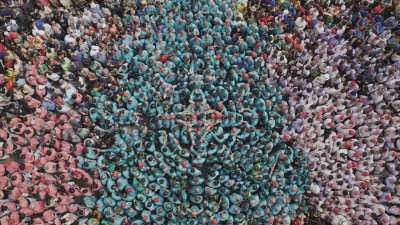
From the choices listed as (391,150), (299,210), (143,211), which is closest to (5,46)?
(143,211)

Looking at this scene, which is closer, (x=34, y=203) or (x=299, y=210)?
(x=34, y=203)

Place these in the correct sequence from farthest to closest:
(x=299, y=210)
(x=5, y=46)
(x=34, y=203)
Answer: (x=5, y=46) < (x=299, y=210) < (x=34, y=203)

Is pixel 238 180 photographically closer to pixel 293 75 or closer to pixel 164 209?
pixel 164 209

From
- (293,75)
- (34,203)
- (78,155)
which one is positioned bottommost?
(34,203)

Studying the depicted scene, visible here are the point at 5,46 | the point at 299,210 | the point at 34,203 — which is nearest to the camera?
the point at 34,203

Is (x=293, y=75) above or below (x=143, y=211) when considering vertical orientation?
above

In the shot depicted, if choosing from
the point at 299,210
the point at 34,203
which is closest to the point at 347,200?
the point at 299,210
